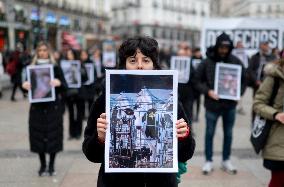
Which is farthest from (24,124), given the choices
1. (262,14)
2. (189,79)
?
(262,14)

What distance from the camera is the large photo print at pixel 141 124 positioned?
232cm

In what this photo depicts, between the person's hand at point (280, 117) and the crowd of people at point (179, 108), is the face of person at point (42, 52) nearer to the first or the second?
the crowd of people at point (179, 108)

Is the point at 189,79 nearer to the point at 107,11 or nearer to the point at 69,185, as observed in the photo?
the point at 69,185

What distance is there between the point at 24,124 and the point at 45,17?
37.2m

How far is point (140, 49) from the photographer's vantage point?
2.45 meters

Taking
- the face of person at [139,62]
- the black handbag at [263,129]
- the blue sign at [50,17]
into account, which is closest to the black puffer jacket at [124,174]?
the face of person at [139,62]

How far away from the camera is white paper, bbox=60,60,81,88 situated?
328 inches

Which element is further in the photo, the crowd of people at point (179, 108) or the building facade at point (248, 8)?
the building facade at point (248, 8)

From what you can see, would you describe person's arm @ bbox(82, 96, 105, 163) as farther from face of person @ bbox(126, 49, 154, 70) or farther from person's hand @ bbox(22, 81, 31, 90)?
person's hand @ bbox(22, 81, 31, 90)

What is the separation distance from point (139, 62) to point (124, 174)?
65 centimetres

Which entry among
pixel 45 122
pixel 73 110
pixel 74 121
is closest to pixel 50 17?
pixel 73 110

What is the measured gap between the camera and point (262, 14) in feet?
294

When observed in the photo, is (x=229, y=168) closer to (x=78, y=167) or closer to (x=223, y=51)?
(x=223, y=51)

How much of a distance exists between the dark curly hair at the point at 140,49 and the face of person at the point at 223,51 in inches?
137
